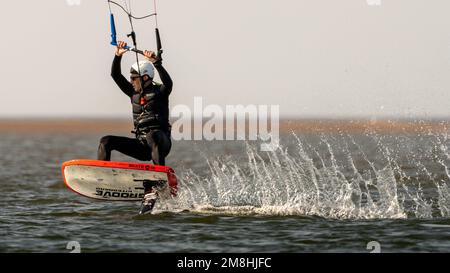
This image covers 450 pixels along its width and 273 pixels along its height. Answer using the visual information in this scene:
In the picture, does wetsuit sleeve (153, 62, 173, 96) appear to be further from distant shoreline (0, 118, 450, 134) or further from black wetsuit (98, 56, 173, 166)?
distant shoreline (0, 118, 450, 134)

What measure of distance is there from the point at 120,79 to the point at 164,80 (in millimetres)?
950

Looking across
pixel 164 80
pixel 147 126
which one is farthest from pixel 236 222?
pixel 164 80

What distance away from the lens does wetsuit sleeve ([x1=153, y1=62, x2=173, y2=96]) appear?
15367 mm

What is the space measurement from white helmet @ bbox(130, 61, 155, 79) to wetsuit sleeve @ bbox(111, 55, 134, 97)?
235 millimetres

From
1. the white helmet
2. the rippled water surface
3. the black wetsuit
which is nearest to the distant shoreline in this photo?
the rippled water surface

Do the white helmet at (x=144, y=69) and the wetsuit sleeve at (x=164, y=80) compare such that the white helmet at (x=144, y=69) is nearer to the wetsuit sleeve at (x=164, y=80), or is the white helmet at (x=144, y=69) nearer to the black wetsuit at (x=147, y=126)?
the black wetsuit at (x=147, y=126)

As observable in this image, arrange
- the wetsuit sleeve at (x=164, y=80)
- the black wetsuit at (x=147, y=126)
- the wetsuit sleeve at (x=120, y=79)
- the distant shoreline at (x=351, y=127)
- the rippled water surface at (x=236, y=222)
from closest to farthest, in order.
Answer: the rippled water surface at (x=236, y=222) < the wetsuit sleeve at (x=164, y=80) < the black wetsuit at (x=147, y=126) < the wetsuit sleeve at (x=120, y=79) < the distant shoreline at (x=351, y=127)

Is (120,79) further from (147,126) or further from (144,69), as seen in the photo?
(147,126)

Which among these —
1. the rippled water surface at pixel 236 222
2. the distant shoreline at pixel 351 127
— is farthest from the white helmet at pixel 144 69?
the distant shoreline at pixel 351 127

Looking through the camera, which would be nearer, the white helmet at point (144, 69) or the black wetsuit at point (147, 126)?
the black wetsuit at point (147, 126)

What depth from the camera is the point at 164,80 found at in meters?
15.6

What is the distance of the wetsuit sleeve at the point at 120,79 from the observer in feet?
52.1

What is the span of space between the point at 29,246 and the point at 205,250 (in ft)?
9.09

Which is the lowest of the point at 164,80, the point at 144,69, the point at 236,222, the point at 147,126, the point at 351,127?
the point at 236,222
